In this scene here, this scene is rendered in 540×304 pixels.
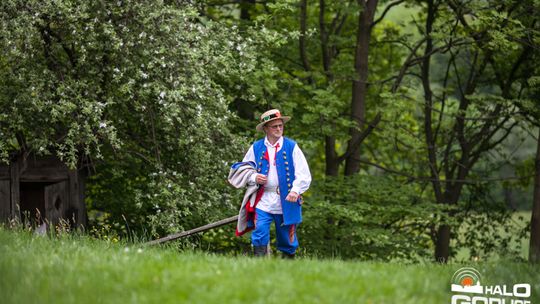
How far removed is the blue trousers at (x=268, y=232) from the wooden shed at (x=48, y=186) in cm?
543

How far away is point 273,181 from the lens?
34.3 ft

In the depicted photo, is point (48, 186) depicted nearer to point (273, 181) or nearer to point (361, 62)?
point (273, 181)

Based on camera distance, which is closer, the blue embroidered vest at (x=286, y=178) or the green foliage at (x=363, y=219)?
the blue embroidered vest at (x=286, y=178)

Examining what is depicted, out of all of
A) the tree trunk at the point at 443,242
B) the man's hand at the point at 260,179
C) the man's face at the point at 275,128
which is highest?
the man's face at the point at 275,128

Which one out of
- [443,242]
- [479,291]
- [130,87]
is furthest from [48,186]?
[443,242]

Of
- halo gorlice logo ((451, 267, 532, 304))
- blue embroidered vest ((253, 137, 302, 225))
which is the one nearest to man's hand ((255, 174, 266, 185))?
blue embroidered vest ((253, 137, 302, 225))

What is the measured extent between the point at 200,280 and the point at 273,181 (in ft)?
11.1

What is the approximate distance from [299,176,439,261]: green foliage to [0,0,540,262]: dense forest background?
5 cm

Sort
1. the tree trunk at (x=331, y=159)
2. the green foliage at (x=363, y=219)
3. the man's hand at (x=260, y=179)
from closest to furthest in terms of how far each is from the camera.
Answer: the man's hand at (x=260, y=179) < the green foliage at (x=363, y=219) < the tree trunk at (x=331, y=159)

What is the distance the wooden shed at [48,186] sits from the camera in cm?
1473

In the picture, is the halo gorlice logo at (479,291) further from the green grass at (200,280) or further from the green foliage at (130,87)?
the green foliage at (130,87)

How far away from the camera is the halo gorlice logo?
25.8ft

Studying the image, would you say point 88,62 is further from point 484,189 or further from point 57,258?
point 484,189

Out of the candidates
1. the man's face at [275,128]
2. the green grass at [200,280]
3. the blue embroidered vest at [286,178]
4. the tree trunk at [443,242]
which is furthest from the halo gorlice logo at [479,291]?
the tree trunk at [443,242]
